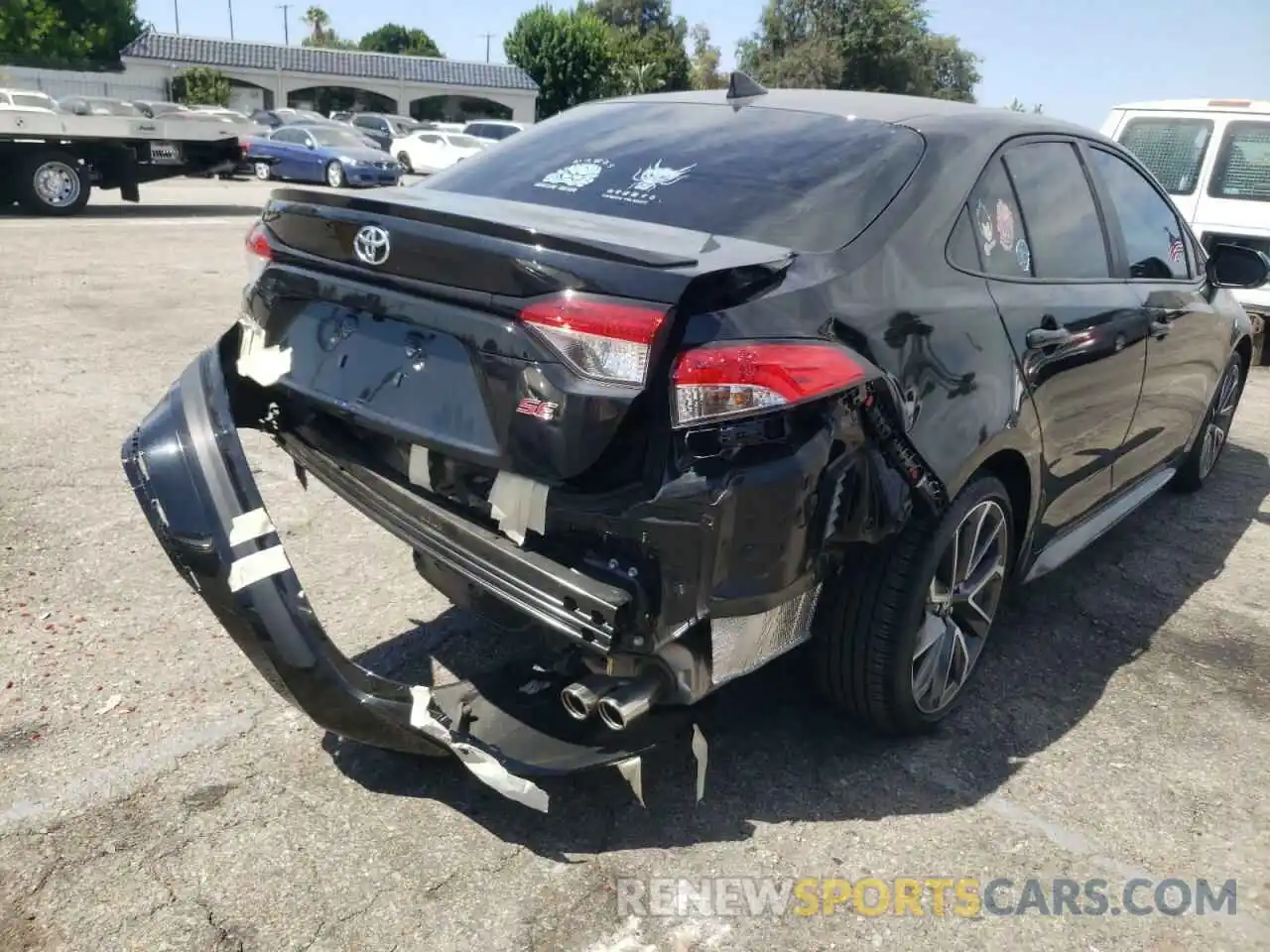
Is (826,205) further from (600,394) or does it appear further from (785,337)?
(600,394)

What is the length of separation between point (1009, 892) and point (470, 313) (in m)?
1.84

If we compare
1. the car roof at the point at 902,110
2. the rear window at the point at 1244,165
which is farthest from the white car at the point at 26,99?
the car roof at the point at 902,110

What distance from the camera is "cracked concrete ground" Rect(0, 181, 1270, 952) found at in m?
2.35

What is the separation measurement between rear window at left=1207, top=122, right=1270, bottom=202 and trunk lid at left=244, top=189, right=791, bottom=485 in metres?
7.77

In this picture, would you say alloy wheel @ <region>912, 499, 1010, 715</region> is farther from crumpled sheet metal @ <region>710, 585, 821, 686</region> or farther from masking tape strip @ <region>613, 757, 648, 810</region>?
masking tape strip @ <region>613, 757, 648, 810</region>

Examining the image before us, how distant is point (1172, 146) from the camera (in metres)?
8.98

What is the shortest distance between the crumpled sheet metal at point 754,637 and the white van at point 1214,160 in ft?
24.1

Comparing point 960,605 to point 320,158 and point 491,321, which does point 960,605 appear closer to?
point 491,321

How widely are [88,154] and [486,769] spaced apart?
14.8 metres

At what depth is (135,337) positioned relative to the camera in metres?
7.33

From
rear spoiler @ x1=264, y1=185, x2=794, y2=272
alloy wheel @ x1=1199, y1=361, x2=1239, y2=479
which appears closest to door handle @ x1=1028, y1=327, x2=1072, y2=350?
rear spoiler @ x1=264, y1=185, x2=794, y2=272

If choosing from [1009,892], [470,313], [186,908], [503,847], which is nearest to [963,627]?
[1009,892]

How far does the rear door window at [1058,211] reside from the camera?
3.30m

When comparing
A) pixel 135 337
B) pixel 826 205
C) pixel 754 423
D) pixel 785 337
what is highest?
pixel 826 205
